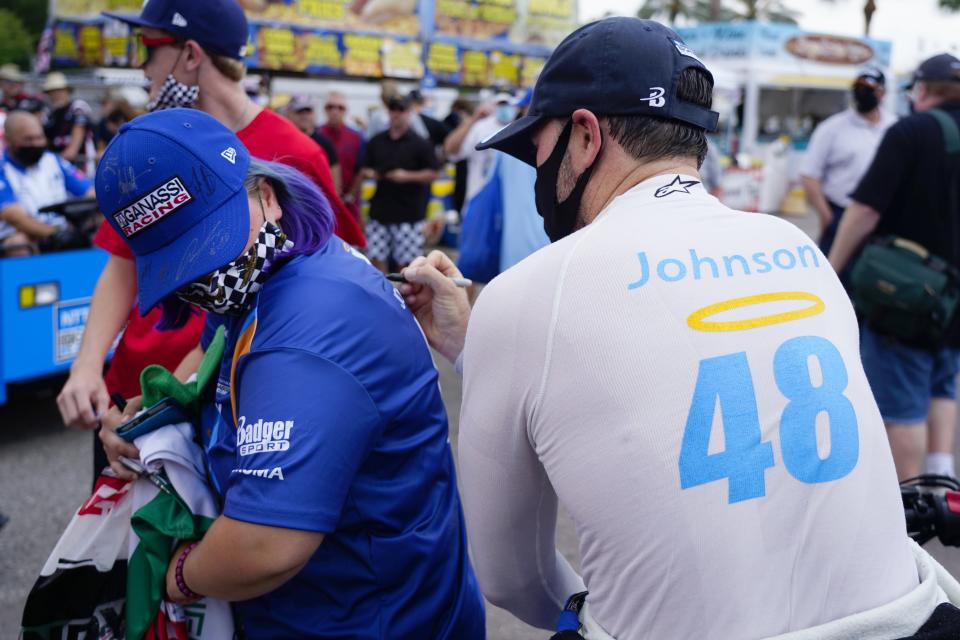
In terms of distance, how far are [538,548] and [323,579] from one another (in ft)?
1.40

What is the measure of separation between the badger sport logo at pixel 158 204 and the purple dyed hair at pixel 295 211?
6.3 inches

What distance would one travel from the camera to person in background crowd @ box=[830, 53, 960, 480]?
3674 mm

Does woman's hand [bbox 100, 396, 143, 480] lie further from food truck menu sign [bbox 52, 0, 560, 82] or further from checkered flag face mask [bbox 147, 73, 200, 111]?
food truck menu sign [bbox 52, 0, 560, 82]

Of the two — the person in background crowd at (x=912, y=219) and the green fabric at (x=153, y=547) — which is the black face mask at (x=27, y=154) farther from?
the green fabric at (x=153, y=547)

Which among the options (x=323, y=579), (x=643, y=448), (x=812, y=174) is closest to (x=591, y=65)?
(x=643, y=448)

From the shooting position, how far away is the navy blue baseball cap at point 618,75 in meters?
1.36

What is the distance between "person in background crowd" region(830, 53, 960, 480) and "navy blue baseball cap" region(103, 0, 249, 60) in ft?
8.42

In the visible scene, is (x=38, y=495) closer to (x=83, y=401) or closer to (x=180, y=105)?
(x=83, y=401)

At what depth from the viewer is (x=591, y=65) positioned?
54.1 inches

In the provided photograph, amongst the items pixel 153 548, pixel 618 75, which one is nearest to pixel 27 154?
pixel 153 548

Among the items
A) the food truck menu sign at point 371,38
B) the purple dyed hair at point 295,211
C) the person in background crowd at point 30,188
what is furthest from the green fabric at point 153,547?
the food truck menu sign at point 371,38

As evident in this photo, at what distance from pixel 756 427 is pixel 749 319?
14 cm

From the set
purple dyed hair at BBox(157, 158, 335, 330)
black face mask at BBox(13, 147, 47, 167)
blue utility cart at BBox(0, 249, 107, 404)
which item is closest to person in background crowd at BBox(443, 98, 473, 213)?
black face mask at BBox(13, 147, 47, 167)

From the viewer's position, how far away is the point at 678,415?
117cm
